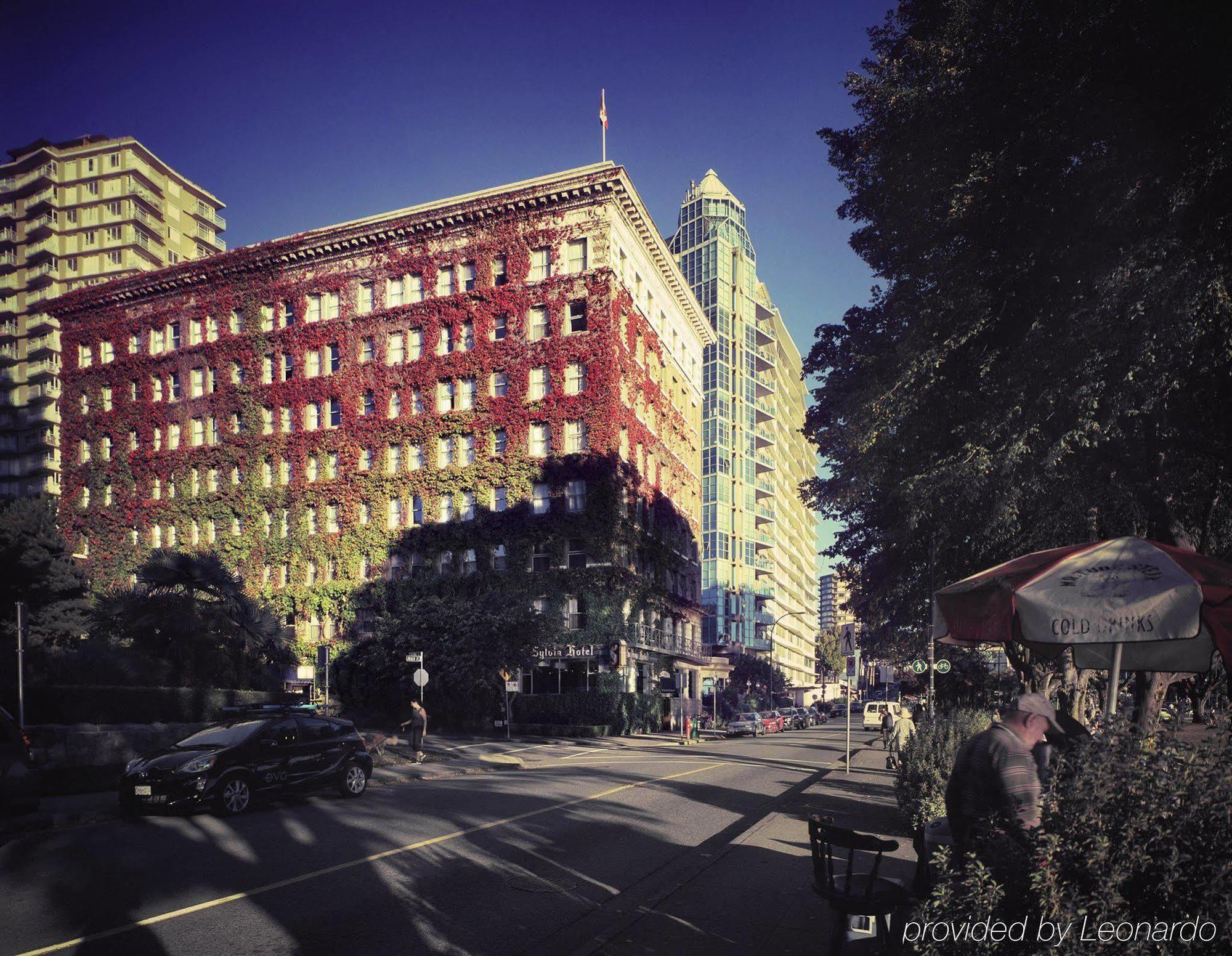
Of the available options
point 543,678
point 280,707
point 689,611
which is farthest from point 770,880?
point 689,611

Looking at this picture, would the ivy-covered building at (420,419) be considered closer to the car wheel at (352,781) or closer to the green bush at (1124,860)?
the car wheel at (352,781)

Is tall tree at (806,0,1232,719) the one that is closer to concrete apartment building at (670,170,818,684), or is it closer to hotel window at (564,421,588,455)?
hotel window at (564,421,588,455)

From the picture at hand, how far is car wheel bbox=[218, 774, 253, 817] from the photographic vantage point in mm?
13789

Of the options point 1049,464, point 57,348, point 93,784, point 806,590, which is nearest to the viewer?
point 1049,464

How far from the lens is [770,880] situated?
9359 millimetres

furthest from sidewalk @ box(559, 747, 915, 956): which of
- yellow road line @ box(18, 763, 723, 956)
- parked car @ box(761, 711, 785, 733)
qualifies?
parked car @ box(761, 711, 785, 733)

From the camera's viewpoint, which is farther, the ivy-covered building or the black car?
the ivy-covered building

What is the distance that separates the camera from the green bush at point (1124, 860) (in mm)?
3430

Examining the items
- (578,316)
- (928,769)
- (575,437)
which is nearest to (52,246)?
(578,316)

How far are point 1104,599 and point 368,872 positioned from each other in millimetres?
7282

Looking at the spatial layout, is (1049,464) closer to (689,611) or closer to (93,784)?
(93,784)

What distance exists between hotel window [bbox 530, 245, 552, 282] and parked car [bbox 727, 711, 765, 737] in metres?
25.2

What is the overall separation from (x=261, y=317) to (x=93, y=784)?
42.5 m

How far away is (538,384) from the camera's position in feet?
160
